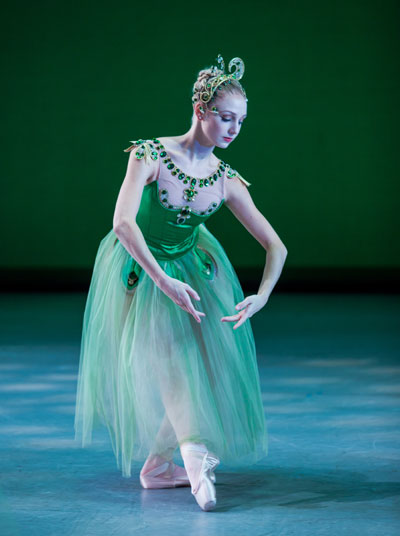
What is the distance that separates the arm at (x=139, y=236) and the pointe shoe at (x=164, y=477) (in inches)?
19.9

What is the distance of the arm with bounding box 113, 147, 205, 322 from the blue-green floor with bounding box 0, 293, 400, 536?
534 millimetres

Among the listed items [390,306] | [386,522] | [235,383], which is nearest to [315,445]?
[235,383]

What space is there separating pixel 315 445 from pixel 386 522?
30.0 inches

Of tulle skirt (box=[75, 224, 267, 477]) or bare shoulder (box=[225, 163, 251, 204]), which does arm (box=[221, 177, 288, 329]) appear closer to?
bare shoulder (box=[225, 163, 251, 204])

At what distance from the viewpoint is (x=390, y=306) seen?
23.3ft

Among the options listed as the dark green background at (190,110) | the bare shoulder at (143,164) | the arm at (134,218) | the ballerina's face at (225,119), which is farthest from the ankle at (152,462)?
the dark green background at (190,110)

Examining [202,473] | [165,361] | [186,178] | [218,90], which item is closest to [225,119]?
[218,90]

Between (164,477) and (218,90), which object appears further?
(164,477)

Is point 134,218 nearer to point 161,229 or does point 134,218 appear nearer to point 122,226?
point 122,226

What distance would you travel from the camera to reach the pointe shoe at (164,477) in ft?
8.25

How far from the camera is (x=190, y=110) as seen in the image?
31.0ft

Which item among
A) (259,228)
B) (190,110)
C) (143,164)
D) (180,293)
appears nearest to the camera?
(180,293)

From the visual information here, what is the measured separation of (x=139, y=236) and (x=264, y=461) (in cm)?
89

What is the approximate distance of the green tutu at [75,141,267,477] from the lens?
97.2 inches
